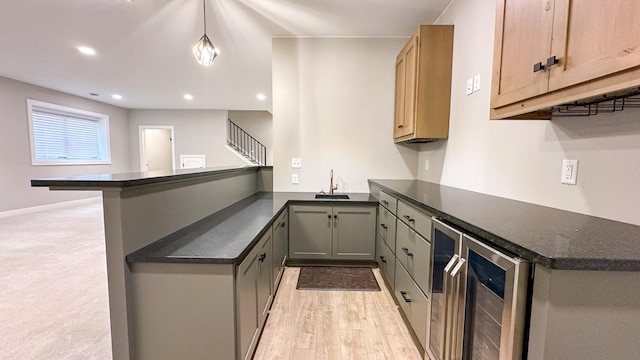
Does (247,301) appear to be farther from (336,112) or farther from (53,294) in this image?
(336,112)

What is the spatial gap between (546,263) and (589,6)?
92 centimetres

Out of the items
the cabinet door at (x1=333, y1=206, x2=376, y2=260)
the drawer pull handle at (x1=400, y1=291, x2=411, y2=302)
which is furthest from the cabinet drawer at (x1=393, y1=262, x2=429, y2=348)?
the cabinet door at (x1=333, y1=206, x2=376, y2=260)

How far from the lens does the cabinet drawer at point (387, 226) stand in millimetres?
2352

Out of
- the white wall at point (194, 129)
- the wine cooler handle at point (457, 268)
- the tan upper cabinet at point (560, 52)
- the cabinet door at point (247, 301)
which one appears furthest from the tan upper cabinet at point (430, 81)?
the white wall at point (194, 129)

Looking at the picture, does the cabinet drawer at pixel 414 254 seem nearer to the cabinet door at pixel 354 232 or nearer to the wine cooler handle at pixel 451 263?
the wine cooler handle at pixel 451 263

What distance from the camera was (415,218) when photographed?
71.2 inches

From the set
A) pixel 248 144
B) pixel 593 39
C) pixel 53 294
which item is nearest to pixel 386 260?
pixel 593 39

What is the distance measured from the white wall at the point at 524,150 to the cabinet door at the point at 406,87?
37 centimetres

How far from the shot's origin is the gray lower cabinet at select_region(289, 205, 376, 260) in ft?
9.80

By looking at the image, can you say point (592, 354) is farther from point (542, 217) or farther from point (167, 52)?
point (167, 52)

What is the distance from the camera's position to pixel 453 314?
1.25 metres

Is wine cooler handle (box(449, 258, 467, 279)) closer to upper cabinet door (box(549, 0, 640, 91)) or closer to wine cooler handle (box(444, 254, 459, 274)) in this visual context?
wine cooler handle (box(444, 254, 459, 274))

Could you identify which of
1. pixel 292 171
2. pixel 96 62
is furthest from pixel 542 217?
pixel 96 62

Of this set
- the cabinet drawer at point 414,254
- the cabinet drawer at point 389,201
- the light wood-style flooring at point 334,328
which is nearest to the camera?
the cabinet drawer at point 414,254
